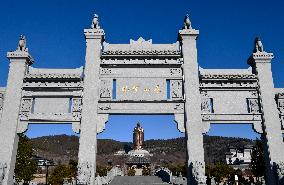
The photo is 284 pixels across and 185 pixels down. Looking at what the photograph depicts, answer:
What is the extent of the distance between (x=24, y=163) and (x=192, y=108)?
25191 mm

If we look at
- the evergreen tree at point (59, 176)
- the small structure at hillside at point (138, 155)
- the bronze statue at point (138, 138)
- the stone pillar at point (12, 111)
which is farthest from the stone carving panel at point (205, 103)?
the bronze statue at point (138, 138)

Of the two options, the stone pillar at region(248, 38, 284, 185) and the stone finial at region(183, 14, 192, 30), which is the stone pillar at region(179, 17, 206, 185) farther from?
the stone pillar at region(248, 38, 284, 185)

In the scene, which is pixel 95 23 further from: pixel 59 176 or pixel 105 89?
pixel 59 176

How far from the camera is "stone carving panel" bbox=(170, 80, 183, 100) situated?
14.4 meters

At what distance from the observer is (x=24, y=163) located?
32.8 metres

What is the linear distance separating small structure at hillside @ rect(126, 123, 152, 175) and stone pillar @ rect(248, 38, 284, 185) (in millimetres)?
50695

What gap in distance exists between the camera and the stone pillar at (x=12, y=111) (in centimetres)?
1349

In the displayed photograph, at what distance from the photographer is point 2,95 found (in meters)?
14.7

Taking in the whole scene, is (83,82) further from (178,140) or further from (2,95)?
(178,140)

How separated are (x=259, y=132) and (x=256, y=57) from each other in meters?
3.81

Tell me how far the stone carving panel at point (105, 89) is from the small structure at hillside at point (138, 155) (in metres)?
50.4

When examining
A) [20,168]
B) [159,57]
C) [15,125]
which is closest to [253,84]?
[159,57]

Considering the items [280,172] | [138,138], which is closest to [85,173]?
[280,172]

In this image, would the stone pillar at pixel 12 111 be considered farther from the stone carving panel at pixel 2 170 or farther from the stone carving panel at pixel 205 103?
the stone carving panel at pixel 205 103
